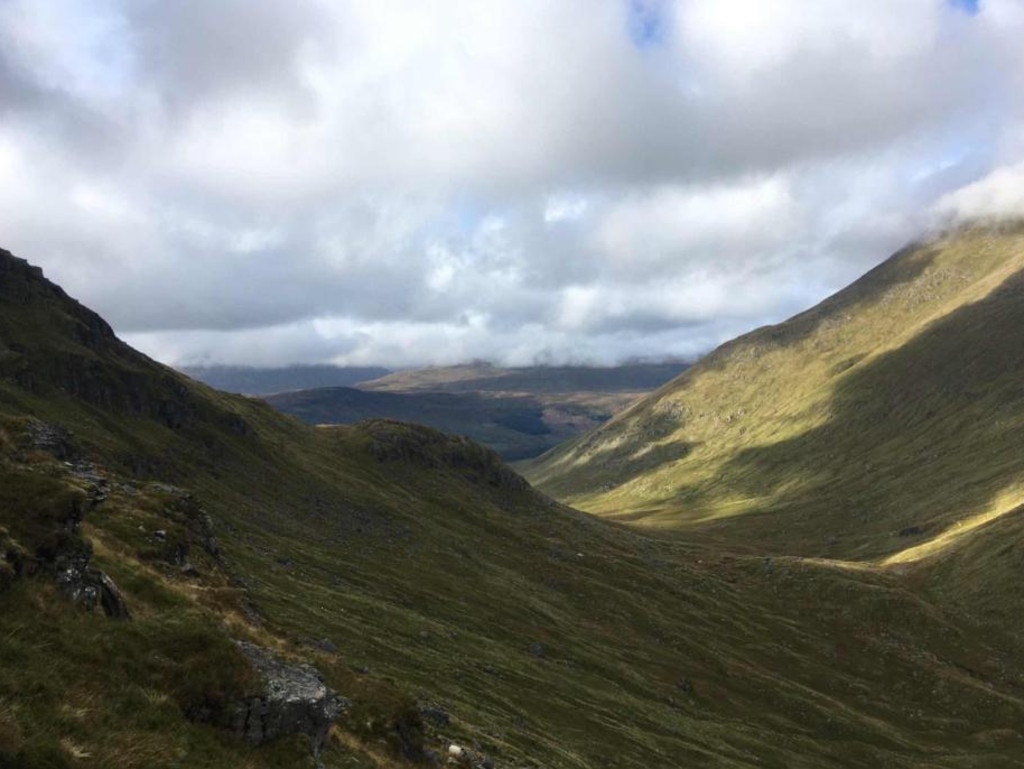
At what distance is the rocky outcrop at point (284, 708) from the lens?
2244cm

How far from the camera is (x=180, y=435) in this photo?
391 feet

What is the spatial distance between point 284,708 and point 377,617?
4953 cm

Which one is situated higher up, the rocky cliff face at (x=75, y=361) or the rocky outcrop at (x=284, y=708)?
the rocky cliff face at (x=75, y=361)

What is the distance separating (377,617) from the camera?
70562mm

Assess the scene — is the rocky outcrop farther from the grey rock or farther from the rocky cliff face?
the rocky cliff face

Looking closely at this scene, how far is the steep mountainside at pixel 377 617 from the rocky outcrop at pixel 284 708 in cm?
9

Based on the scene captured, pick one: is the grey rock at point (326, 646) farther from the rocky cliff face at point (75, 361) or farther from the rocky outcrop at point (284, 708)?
the rocky cliff face at point (75, 361)

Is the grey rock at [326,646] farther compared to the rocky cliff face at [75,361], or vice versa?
the rocky cliff face at [75,361]

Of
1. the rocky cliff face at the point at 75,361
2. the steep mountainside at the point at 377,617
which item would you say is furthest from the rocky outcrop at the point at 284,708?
the rocky cliff face at the point at 75,361

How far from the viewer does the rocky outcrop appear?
2244 centimetres

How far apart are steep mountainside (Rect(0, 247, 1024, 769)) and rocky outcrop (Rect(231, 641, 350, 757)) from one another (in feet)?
0.31

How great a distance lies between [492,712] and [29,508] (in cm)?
4050

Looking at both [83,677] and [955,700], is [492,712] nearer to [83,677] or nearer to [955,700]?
[83,677]

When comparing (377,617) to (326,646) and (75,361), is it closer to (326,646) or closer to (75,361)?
(326,646)
